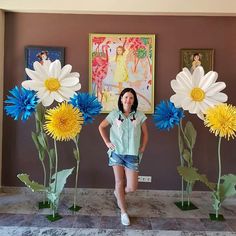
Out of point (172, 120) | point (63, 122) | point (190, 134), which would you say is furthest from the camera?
point (190, 134)

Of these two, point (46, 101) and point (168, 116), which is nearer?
point (46, 101)

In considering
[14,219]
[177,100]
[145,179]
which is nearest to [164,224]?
[145,179]

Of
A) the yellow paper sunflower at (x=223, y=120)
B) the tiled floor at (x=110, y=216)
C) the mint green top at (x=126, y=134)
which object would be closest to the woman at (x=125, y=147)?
the mint green top at (x=126, y=134)

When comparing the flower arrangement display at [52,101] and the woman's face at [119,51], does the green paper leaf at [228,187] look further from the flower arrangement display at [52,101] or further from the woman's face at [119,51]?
the woman's face at [119,51]

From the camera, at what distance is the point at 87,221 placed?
8.80 ft

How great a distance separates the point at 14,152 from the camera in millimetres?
3393

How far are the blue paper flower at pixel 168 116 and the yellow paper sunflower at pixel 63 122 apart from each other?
2.83 ft

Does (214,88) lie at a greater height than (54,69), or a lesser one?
lesser

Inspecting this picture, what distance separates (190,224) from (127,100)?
139 cm

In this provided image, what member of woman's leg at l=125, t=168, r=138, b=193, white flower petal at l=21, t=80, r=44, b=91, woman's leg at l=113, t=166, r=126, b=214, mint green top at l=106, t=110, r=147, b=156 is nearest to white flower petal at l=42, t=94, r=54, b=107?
white flower petal at l=21, t=80, r=44, b=91

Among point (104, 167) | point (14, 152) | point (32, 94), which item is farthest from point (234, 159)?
point (14, 152)

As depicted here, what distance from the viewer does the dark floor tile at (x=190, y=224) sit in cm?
257

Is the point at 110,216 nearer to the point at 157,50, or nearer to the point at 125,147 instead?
the point at 125,147

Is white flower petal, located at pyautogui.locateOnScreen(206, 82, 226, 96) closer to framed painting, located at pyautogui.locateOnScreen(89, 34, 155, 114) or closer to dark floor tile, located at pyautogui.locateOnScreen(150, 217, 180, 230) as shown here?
framed painting, located at pyautogui.locateOnScreen(89, 34, 155, 114)
